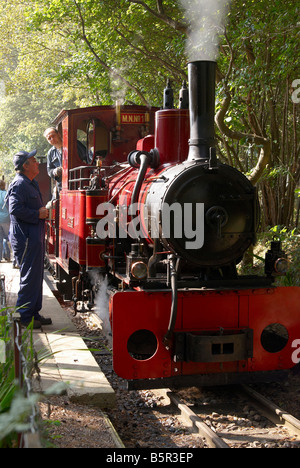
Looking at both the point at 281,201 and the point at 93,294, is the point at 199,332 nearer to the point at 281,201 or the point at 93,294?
the point at 93,294

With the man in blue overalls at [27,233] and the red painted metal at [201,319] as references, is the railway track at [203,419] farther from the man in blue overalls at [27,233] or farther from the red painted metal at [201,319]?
the man in blue overalls at [27,233]

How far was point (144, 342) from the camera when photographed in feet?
16.3

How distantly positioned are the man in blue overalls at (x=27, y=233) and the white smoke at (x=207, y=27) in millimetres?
2843

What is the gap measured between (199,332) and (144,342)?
524 mm

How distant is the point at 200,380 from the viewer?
15.7ft

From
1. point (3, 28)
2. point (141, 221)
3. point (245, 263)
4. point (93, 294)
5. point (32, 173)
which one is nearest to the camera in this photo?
point (141, 221)

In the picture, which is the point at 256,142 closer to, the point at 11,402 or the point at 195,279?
the point at 195,279

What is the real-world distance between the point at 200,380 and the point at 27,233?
→ 8.23 ft

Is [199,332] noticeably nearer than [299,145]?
Yes

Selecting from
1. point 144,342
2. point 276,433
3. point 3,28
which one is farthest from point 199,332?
point 3,28

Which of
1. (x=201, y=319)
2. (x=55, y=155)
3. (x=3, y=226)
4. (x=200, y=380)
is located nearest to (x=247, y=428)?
(x=200, y=380)

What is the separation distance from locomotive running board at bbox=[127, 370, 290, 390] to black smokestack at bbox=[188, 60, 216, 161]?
1882 mm

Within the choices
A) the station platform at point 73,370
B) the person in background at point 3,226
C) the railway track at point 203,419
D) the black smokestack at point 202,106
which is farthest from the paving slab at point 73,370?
the person in background at point 3,226

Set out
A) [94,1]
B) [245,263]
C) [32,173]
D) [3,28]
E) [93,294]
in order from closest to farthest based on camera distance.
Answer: [32,173]
[93,294]
[245,263]
[94,1]
[3,28]
